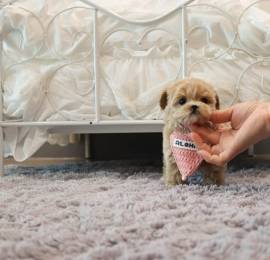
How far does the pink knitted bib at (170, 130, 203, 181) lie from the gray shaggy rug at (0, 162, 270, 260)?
0.17 ft

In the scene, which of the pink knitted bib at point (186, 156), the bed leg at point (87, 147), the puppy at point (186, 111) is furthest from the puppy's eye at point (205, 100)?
the bed leg at point (87, 147)

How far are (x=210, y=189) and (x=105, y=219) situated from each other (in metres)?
0.39

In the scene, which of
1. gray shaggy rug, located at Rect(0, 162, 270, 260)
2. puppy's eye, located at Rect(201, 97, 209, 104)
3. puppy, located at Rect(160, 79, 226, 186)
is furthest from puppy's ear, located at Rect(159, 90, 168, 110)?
gray shaggy rug, located at Rect(0, 162, 270, 260)

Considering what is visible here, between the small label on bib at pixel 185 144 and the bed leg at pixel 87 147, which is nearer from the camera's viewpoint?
the small label on bib at pixel 185 144

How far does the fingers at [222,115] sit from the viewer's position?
3.82 ft

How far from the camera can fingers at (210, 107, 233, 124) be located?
1.16m

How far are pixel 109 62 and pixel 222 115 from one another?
21.5 inches

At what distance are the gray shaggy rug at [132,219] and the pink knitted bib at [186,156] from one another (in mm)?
53

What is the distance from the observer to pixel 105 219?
0.89 m

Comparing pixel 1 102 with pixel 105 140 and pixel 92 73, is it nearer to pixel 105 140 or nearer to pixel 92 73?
pixel 92 73

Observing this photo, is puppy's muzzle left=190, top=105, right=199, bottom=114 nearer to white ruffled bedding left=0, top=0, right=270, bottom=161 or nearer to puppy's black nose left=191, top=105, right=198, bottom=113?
puppy's black nose left=191, top=105, right=198, bottom=113

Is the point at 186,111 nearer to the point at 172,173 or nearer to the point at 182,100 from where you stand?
the point at 182,100

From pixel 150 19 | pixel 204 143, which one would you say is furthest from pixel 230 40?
pixel 204 143

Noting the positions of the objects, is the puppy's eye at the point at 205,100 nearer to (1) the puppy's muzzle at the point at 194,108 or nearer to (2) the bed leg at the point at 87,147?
(1) the puppy's muzzle at the point at 194,108
